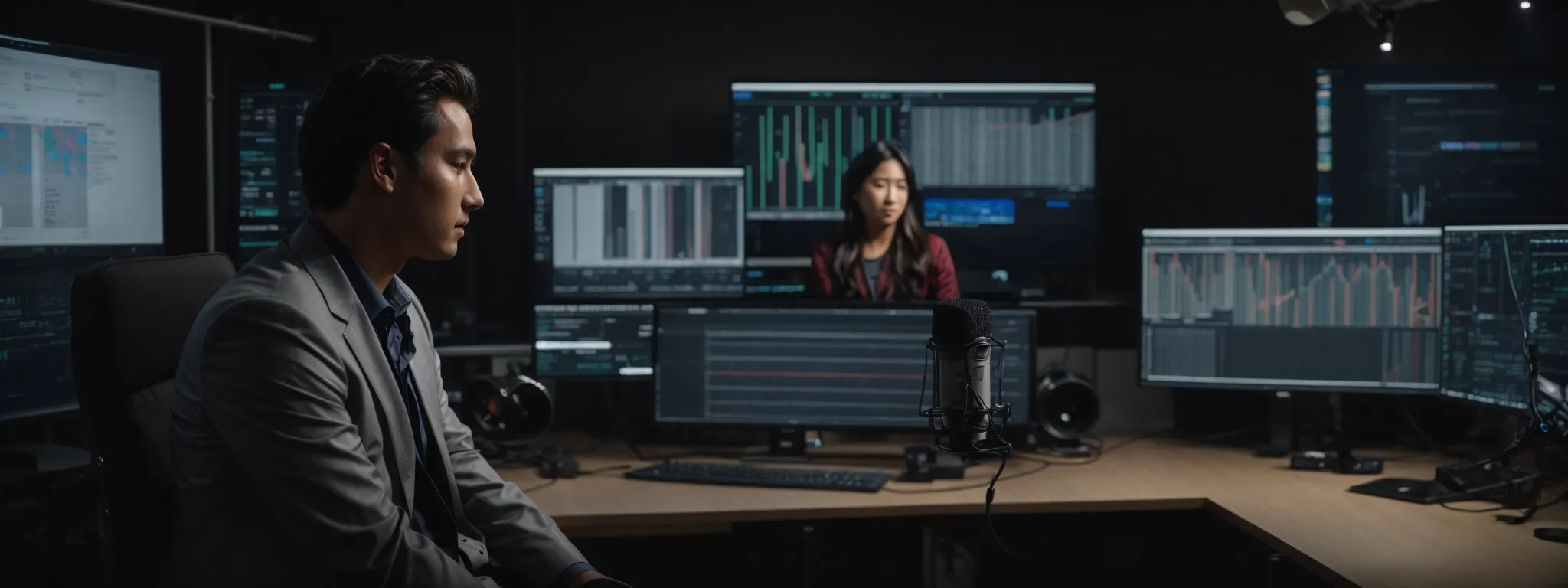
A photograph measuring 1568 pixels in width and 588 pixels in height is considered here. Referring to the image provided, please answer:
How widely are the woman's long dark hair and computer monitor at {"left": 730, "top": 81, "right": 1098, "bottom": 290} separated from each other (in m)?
0.28

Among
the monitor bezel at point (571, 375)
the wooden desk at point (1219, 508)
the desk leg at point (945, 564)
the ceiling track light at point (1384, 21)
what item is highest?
the ceiling track light at point (1384, 21)

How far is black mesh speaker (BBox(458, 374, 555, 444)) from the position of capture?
9.11 ft

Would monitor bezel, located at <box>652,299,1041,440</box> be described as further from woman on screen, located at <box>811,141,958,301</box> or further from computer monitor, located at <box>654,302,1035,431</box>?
woman on screen, located at <box>811,141,958,301</box>

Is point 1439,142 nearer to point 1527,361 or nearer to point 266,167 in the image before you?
point 1527,361

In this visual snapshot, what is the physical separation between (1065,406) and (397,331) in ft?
5.54

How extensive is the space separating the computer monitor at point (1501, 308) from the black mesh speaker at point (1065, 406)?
2.44 feet

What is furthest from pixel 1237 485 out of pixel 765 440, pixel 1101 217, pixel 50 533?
pixel 50 533

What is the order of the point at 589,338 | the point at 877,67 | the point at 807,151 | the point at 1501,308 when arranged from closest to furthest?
1. the point at 1501,308
2. the point at 589,338
3. the point at 807,151
4. the point at 877,67

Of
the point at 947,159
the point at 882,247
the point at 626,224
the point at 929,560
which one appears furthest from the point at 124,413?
the point at 947,159

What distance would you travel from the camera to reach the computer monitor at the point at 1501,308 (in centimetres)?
239

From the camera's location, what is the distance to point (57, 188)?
288 centimetres

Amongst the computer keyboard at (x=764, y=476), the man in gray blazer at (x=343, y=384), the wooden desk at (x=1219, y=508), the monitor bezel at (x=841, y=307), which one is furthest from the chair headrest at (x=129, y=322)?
the monitor bezel at (x=841, y=307)

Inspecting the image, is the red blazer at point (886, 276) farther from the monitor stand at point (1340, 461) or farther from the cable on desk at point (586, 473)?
the monitor stand at point (1340, 461)

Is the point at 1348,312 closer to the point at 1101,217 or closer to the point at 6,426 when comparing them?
the point at 1101,217
